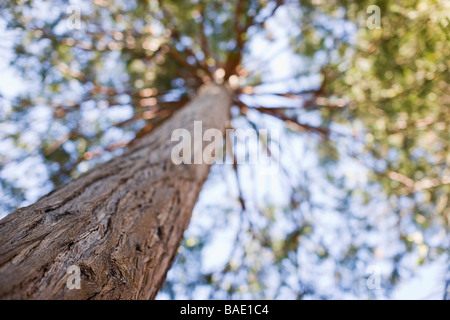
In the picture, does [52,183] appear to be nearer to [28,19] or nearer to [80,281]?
[28,19]

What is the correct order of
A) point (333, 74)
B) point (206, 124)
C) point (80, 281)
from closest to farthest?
1. point (80, 281)
2. point (206, 124)
3. point (333, 74)

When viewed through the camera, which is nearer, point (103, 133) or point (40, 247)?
point (40, 247)

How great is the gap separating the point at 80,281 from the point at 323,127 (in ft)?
16.5

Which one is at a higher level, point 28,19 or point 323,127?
point 28,19

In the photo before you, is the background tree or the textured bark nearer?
the textured bark

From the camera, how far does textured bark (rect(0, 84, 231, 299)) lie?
0.97m

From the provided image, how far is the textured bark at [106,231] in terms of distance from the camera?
0.97 m

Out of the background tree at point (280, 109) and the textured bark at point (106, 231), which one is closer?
the textured bark at point (106, 231)

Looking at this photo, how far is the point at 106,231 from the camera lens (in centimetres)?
130

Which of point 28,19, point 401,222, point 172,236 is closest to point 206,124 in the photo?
Answer: point 172,236

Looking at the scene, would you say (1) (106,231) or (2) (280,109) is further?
(2) (280,109)
